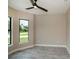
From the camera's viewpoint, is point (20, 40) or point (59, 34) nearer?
point (20, 40)

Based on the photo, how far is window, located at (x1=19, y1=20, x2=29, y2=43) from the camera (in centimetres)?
741

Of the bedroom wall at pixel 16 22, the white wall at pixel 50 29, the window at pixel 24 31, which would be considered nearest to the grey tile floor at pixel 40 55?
the bedroom wall at pixel 16 22

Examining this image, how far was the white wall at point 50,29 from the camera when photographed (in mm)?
8531

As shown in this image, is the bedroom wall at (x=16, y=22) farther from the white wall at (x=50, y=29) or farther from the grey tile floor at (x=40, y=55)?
the white wall at (x=50, y=29)

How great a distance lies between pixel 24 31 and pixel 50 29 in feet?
6.77

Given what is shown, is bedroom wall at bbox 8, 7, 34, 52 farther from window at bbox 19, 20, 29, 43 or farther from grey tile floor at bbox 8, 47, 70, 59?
grey tile floor at bbox 8, 47, 70, 59

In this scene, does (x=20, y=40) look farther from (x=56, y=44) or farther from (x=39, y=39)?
(x=56, y=44)

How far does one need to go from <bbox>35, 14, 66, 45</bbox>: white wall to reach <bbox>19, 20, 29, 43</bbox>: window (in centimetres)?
120

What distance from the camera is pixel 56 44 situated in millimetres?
8570

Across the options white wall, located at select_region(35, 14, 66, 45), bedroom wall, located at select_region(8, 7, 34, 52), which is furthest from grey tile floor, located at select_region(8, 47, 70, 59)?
white wall, located at select_region(35, 14, 66, 45)

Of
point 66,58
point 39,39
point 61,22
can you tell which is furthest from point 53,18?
point 66,58

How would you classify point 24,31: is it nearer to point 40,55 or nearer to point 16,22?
point 16,22
